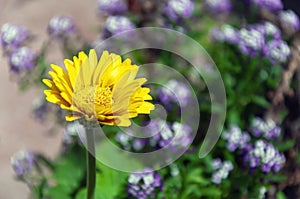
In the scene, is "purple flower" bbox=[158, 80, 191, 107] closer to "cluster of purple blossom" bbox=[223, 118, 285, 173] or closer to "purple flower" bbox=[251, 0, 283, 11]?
"cluster of purple blossom" bbox=[223, 118, 285, 173]

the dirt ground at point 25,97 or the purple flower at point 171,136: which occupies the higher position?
the purple flower at point 171,136

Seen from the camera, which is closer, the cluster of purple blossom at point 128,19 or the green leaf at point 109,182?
the green leaf at point 109,182

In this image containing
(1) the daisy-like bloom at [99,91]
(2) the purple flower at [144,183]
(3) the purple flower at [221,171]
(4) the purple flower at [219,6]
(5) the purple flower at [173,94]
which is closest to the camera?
(1) the daisy-like bloom at [99,91]

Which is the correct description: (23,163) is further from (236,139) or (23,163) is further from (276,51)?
(276,51)

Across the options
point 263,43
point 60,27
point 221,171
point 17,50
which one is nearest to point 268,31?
point 263,43

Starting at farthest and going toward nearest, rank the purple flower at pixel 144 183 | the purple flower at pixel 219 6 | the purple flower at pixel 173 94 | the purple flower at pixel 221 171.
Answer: the purple flower at pixel 219 6 < the purple flower at pixel 173 94 < the purple flower at pixel 221 171 < the purple flower at pixel 144 183

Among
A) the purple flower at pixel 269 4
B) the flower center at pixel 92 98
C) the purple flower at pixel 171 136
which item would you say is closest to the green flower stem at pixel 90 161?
the flower center at pixel 92 98

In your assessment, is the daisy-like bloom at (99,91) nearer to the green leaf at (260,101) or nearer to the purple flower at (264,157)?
the purple flower at (264,157)

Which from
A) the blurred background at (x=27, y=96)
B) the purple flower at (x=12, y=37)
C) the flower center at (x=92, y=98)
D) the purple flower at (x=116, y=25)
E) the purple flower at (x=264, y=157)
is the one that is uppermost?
the flower center at (x=92, y=98)
